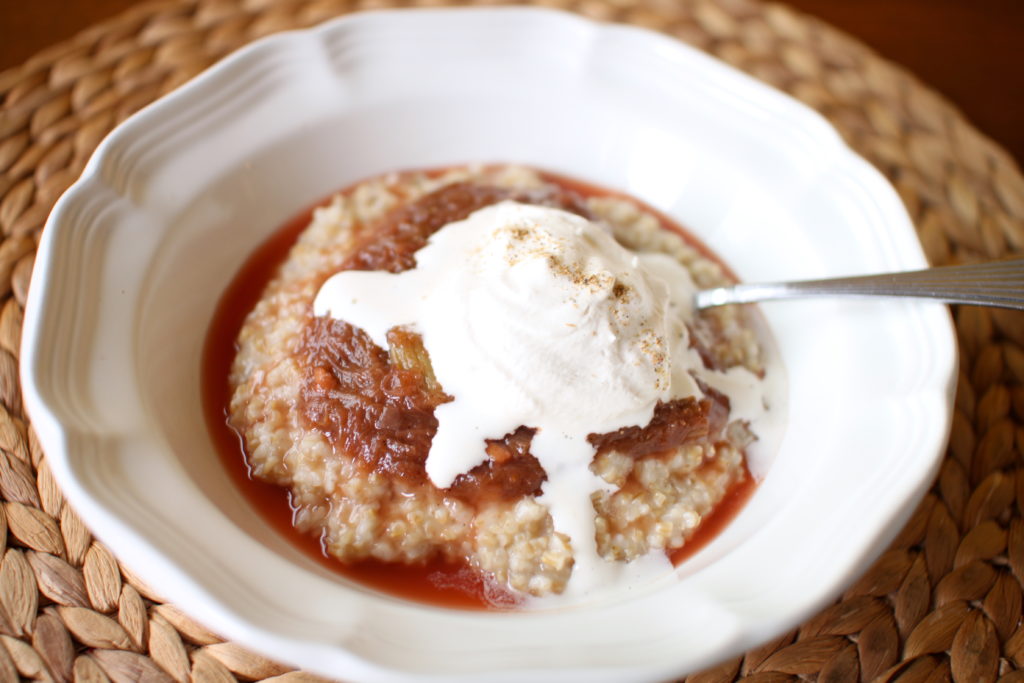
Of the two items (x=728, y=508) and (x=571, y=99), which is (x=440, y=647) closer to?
(x=728, y=508)

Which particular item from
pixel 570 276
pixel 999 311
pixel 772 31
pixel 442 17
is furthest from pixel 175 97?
pixel 999 311

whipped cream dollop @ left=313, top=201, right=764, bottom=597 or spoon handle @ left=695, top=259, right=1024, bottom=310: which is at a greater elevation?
whipped cream dollop @ left=313, top=201, right=764, bottom=597

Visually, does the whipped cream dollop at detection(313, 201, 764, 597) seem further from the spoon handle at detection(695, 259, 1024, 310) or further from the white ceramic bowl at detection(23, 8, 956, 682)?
the spoon handle at detection(695, 259, 1024, 310)

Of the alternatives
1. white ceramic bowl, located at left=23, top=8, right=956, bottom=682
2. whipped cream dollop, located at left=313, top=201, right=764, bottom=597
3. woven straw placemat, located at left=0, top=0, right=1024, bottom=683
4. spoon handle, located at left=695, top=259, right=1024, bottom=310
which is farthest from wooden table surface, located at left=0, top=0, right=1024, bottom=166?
whipped cream dollop, located at left=313, top=201, right=764, bottom=597

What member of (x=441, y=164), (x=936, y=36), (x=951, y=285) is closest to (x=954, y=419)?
(x=951, y=285)

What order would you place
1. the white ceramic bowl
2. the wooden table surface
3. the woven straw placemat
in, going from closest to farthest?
the white ceramic bowl, the woven straw placemat, the wooden table surface

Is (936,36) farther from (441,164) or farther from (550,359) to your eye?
(550,359)
